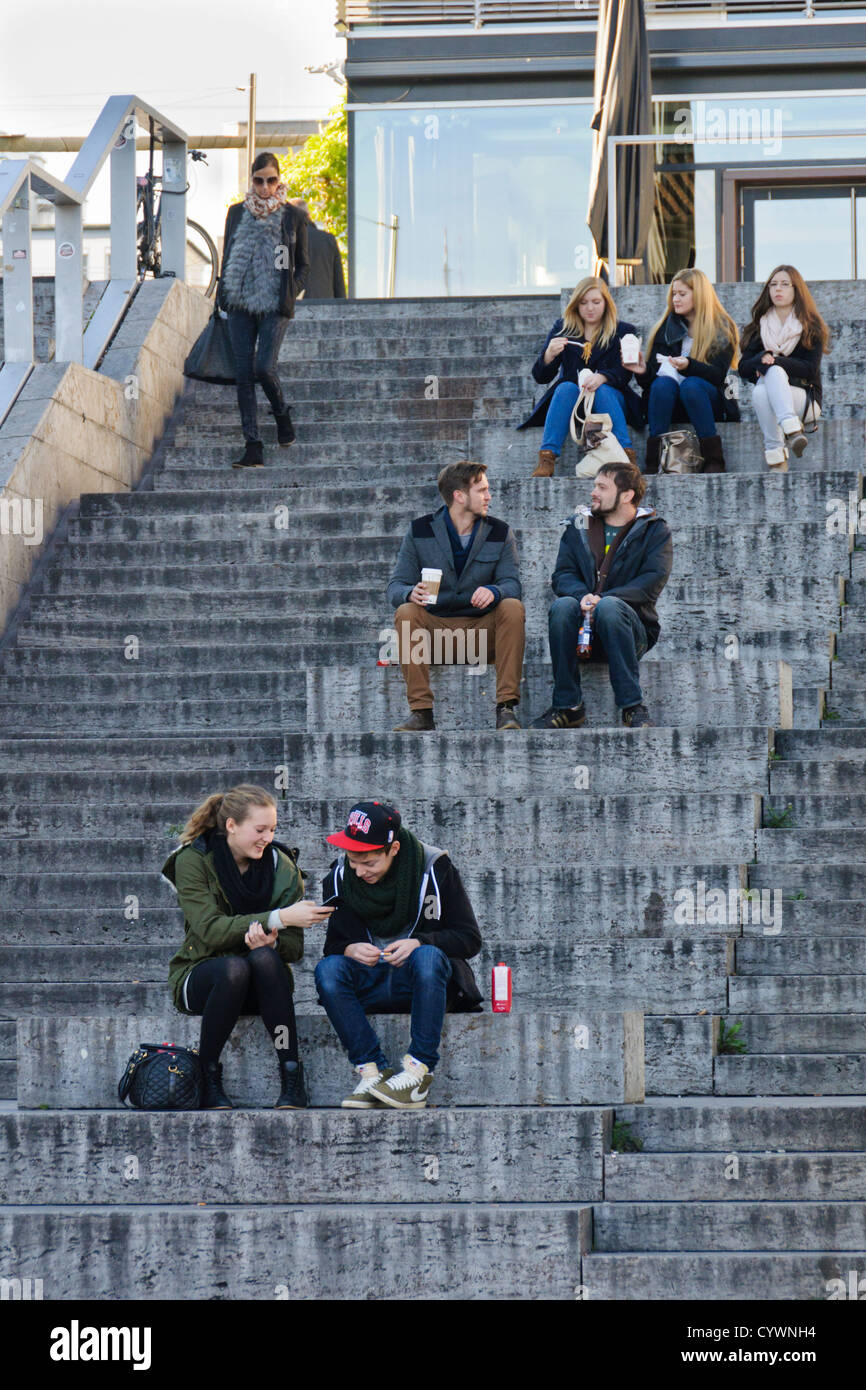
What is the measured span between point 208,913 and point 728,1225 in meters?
1.87

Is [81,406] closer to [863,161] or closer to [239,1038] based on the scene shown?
[239,1038]

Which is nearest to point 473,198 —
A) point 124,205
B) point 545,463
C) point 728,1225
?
point 124,205

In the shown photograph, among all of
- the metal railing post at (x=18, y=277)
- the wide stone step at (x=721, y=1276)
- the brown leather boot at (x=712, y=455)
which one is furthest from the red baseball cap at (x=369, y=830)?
the metal railing post at (x=18, y=277)

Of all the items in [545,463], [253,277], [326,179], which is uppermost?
[326,179]

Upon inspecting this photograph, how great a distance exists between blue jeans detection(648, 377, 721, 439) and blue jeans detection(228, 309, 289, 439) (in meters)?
2.11

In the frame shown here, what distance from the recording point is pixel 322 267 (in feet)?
52.7

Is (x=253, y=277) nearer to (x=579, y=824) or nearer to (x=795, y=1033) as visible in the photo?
(x=579, y=824)

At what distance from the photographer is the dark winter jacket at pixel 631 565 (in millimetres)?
8797

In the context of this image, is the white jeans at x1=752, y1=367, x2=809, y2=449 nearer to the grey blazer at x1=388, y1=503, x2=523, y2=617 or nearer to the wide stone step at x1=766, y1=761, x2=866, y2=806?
the grey blazer at x1=388, y1=503, x2=523, y2=617

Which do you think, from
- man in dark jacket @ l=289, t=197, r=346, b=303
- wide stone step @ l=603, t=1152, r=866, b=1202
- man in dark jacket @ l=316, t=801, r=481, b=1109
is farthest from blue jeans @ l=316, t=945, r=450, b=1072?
man in dark jacket @ l=289, t=197, r=346, b=303

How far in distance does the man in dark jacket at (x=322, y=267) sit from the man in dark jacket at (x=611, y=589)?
24.0 feet

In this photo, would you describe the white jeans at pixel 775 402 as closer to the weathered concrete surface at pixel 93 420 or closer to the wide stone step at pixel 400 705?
the wide stone step at pixel 400 705

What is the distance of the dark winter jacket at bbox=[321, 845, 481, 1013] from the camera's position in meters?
6.74

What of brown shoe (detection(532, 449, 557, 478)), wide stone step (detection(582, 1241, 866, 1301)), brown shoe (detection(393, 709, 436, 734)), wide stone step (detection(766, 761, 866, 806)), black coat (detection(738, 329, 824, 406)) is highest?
black coat (detection(738, 329, 824, 406))
